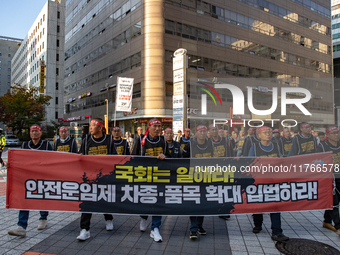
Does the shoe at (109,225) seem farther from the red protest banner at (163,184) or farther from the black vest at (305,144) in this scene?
the black vest at (305,144)

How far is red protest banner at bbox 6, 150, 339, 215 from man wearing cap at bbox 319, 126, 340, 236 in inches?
7.9

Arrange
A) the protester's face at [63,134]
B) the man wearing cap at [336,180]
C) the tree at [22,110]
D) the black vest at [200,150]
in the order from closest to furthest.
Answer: the man wearing cap at [336,180], the black vest at [200,150], the protester's face at [63,134], the tree at [22,110]

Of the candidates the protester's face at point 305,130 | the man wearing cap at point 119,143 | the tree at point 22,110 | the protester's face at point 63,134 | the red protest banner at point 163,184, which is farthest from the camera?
the tree at point 22,110

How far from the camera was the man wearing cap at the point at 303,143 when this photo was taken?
5445mm

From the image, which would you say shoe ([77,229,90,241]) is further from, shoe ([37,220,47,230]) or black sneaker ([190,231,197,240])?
black sneaker ([190,231,197,240])

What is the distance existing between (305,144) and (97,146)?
4.43m

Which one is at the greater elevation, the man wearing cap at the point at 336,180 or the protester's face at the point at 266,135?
the protester's face at the point at 266,135

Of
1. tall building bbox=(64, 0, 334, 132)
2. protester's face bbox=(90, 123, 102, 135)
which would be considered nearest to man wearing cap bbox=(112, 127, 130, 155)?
protester's face bbox=(90, 123, 102, 135)

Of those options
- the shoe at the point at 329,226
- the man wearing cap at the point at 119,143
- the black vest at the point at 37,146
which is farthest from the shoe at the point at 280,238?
the black vest at the point at 37,146

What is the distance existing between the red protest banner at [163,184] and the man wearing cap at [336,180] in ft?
0.65

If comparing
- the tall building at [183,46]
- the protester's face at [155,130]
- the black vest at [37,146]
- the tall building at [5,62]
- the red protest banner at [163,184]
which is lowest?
the red protest banner at [163,184]

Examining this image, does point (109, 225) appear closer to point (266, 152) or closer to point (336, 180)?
point (266, 152)

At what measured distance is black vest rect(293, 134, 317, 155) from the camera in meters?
5.48

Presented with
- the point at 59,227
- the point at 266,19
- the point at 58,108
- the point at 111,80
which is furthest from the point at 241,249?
the point at 58,108
